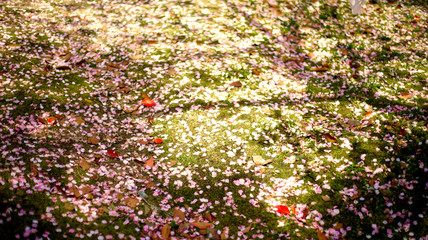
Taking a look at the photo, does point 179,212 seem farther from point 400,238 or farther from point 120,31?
point 120,31

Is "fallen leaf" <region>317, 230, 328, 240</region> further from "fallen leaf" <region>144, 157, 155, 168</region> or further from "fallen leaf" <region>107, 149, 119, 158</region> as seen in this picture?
"fallen leaf" <region>107, 149, 119, 158</region>

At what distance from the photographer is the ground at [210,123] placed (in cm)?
438

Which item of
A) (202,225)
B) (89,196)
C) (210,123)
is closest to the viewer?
(202,225)

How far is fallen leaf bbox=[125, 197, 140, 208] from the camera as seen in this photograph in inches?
179

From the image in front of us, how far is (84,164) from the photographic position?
503 centimetres

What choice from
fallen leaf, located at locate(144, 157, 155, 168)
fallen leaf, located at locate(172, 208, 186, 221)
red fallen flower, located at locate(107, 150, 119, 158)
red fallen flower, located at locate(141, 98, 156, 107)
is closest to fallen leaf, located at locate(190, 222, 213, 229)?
fallen leaf, located at locate(172, 208, 186, 221)

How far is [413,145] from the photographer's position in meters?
5.51

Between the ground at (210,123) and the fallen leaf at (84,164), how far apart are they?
0.12 feet

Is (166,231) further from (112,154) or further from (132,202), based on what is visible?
(112,154)

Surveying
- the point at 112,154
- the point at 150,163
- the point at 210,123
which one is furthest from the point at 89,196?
the point at 210,123

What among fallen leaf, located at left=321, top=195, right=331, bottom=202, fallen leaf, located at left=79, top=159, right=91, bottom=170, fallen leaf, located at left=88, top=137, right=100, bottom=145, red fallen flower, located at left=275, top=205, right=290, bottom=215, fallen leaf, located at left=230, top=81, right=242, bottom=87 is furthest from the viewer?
fallen leaf, located at left=230, top=81, right=242, bottom=87

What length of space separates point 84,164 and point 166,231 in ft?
6.08

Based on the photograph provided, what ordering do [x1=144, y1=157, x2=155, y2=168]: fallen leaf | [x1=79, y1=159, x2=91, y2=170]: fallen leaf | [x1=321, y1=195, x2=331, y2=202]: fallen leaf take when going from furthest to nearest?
[x1=144, y1=157, x2=155, y2=168]: fallen leaf, [x1=79, y1=159, x2=91, y2=170]: fallen leaf, [x1=321, y1=195, x2=331, y2=202]: fallen leaf

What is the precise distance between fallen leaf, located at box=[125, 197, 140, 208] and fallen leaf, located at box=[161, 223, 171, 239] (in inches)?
23.6
